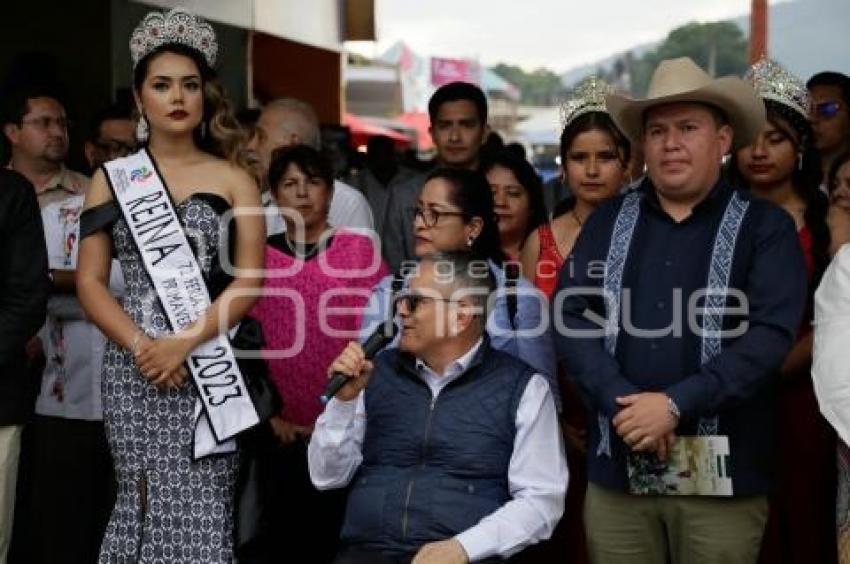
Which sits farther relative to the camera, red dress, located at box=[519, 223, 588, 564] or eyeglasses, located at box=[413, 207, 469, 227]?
red dress, located at box=[519, 223, 588, 564]

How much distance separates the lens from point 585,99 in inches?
196

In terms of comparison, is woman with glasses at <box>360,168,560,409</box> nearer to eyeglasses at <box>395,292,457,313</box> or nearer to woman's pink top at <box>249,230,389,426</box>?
woman's pink top at <box>249,230,389,426</box>

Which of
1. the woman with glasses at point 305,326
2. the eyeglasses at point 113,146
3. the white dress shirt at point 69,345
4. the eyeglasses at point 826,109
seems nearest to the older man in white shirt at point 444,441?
the woman with glasses at point 305,326

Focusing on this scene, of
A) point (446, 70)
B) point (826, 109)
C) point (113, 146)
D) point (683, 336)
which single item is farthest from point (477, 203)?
point (446, 70)

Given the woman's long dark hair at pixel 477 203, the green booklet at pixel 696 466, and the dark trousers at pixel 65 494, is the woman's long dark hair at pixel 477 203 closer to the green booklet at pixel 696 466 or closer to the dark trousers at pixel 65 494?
the green booklet at pixel 696 466

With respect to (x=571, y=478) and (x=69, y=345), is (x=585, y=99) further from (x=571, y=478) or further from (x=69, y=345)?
(x=69, y=345)

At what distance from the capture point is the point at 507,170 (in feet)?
16.7

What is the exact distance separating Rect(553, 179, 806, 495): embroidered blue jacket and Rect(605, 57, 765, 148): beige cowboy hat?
218 millimetres

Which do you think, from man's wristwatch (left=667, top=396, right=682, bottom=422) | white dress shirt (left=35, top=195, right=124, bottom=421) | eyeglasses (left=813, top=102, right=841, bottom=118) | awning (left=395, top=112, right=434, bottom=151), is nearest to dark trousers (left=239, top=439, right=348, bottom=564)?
white dress shirt (left=35, top=195, right=124, bottom=421)

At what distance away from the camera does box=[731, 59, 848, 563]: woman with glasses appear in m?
4.22

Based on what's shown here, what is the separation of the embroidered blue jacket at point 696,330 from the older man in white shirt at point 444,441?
178mm

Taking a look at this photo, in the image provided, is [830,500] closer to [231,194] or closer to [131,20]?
[231,194]

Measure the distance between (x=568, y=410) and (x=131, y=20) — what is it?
186 inches

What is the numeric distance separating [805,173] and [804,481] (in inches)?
42.0
